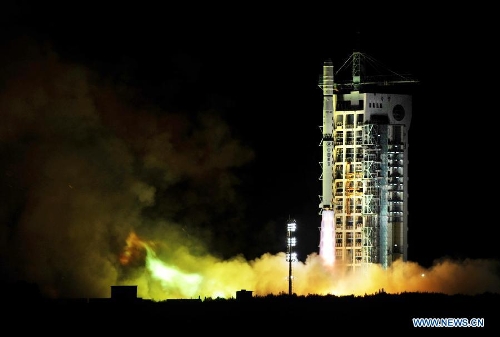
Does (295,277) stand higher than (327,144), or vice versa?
(327,144)

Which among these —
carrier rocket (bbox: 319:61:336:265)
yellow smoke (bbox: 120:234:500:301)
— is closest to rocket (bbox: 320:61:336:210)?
carrier rocket (bbox: 319:61:336:265)

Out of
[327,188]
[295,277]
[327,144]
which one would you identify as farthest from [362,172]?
[295,277]

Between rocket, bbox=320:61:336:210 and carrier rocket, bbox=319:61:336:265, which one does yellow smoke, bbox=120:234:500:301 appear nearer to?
carrier rocket, bbox=319:61:336:265

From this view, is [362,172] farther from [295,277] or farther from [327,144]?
[295,277]

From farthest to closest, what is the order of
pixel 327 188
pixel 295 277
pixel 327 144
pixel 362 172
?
1. pixel 362 172
2. pixel 327 188
3. pixel 327 144
4. pixel 295 277

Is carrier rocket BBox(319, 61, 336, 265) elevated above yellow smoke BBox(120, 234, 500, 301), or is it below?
above

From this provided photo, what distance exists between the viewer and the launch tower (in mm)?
73812

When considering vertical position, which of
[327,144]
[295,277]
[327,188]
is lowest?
[295,277]

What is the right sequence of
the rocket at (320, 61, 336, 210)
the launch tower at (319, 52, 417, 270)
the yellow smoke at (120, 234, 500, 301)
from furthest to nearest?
the launch tower at (319, 52, 417, 270)
the rocket at (320, 61, 336, 210)
the yellow smoke at (120, 234, 500, 301)

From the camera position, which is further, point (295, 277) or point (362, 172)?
point (362, 172)

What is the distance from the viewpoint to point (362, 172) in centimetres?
7412

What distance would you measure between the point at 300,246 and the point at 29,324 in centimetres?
2051

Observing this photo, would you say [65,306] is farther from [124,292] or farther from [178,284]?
[178,284]

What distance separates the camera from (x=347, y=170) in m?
74.6
